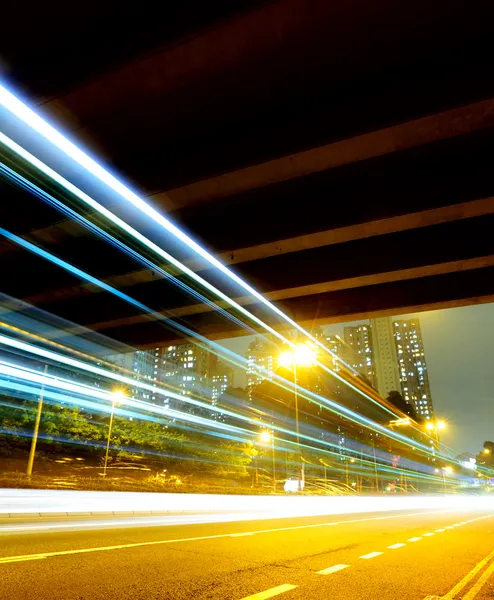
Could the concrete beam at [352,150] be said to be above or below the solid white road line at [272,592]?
above

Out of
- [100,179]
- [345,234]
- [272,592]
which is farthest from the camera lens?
[345,234]

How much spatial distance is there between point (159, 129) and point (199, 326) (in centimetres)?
1058

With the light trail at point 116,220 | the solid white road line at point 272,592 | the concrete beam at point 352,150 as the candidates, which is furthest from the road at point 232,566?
the light trail at point 116,220

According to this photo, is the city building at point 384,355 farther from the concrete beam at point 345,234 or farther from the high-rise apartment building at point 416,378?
the concrete beam at point 345,234

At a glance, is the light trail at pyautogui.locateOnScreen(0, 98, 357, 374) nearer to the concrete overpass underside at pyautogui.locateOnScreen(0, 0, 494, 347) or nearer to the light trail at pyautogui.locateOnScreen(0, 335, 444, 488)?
the concrete overpass underside at pyautogui.locateOnScreen(0, 0, 494, 347)

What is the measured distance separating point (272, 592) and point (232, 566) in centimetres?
181

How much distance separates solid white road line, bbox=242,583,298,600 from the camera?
484 centimetres

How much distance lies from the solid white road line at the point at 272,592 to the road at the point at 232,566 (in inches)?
0.4

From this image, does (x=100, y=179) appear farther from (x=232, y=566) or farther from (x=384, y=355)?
(x=384, y=355)

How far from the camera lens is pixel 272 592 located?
5094 millimetres

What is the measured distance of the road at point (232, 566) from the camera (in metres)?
5.13

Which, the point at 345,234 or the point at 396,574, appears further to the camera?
the point at 345,234

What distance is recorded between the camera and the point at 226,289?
14.8 metres

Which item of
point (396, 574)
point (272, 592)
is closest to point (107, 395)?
point (396, 574)
